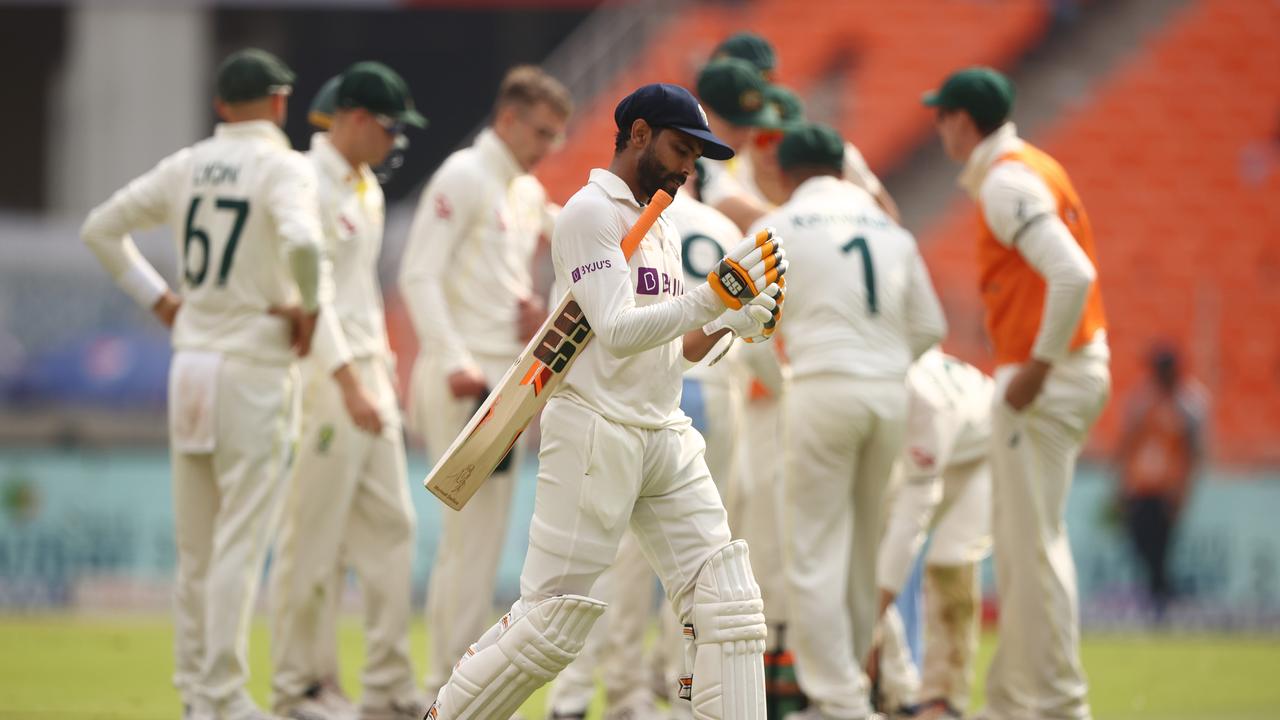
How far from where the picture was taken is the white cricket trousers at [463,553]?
670cm

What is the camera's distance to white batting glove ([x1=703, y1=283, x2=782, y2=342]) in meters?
4.63

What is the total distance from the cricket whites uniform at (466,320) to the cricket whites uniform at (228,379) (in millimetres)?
653

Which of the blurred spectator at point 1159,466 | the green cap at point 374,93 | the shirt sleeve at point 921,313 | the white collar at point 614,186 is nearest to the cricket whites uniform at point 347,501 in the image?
the green cap at point 374,93

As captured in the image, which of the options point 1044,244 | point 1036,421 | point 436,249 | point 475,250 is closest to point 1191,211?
point 1036,421

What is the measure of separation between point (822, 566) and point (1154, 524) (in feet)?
22.0

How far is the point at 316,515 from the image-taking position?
21.9 feet

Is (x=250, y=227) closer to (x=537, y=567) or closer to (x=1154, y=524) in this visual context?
(x=537, y=567)

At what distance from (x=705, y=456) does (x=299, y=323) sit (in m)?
1.73

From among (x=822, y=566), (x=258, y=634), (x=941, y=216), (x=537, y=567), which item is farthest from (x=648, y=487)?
(x=941, y=216)

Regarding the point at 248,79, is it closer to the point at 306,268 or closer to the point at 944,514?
the point at 306,268

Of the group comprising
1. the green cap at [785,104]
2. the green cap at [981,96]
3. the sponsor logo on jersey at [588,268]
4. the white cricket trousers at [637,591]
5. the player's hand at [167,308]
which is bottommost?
the white cricket trousers at [637,591]

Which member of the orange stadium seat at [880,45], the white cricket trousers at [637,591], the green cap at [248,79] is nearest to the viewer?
the green cap at [248,79]

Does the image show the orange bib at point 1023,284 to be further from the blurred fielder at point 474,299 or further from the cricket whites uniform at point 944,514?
the blurred fielder at point 474,299

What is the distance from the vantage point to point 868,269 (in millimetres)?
6402
